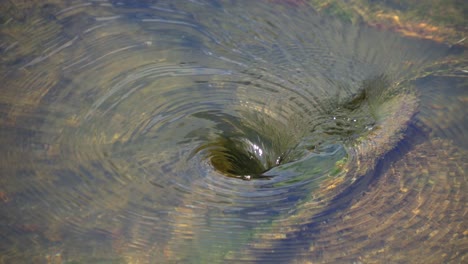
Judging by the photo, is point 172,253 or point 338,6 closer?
point 172,253

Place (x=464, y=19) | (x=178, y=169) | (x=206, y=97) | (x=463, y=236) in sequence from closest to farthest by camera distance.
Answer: (x=463, y=236) → (x=178, y=169) → (x=206, y=97) → (x=464, y=19)

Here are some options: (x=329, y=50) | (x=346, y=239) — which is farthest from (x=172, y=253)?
(x=329, y=50)

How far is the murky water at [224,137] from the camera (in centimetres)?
304

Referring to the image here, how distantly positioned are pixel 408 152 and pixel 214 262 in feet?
5.38

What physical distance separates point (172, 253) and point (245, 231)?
45 centimetres

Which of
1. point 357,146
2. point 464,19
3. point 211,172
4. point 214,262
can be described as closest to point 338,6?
point 464,19

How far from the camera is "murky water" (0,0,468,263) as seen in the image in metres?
3.04

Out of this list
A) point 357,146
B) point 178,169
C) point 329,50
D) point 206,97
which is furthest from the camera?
point 329,50

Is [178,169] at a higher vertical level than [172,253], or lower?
higher

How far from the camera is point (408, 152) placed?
3.64 meters

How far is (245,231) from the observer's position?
3.08 m

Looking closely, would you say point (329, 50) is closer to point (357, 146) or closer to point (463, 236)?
point (357, 146)

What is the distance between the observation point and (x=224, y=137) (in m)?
3.76

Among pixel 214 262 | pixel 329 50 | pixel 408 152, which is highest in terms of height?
pixel 329 50
